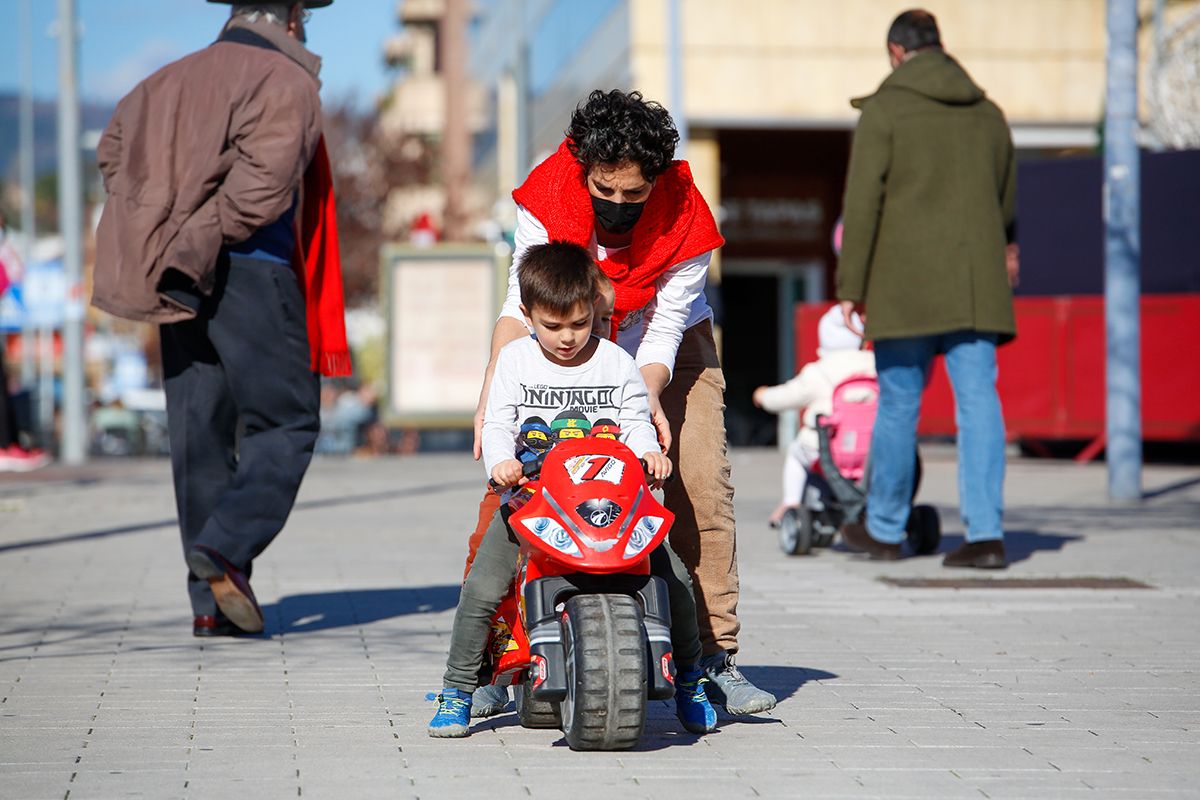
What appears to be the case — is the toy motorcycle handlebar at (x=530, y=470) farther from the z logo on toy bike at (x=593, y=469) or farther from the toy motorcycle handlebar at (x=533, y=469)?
the z logo on toy bike at (x=593, y=469)

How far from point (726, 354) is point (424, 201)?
24.5 meters

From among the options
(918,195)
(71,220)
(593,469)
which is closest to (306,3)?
(918,195)

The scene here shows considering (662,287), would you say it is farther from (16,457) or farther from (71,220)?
(71,220)

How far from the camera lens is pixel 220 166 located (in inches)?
268

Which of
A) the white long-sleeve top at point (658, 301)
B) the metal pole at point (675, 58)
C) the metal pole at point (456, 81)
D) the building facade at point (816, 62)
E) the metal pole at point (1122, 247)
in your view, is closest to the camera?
the white long-sleeve top at point (658, 301)

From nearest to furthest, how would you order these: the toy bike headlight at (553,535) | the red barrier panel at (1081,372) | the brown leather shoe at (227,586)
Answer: the toy bike headlight at (553,535)
the brown leather shoe at (227,586)
the red barrier panel at (1081,372)

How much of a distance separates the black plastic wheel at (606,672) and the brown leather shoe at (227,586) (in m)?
2.22

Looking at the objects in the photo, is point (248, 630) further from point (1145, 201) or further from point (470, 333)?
point (470, 333)

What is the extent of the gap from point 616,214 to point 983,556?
412 centimetres

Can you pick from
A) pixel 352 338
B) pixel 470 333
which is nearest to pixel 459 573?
pixel 470 333

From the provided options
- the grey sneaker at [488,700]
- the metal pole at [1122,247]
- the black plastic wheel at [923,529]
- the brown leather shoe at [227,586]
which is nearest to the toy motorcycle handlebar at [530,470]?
the grey sneaker at [488,700]

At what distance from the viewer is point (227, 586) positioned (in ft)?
21.7

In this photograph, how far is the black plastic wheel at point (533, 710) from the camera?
5070 mm

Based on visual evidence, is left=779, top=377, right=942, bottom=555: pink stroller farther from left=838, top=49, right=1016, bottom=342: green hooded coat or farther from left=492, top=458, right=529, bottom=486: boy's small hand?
left=492, top=458, right=529, bottom=486: boy's small hand
